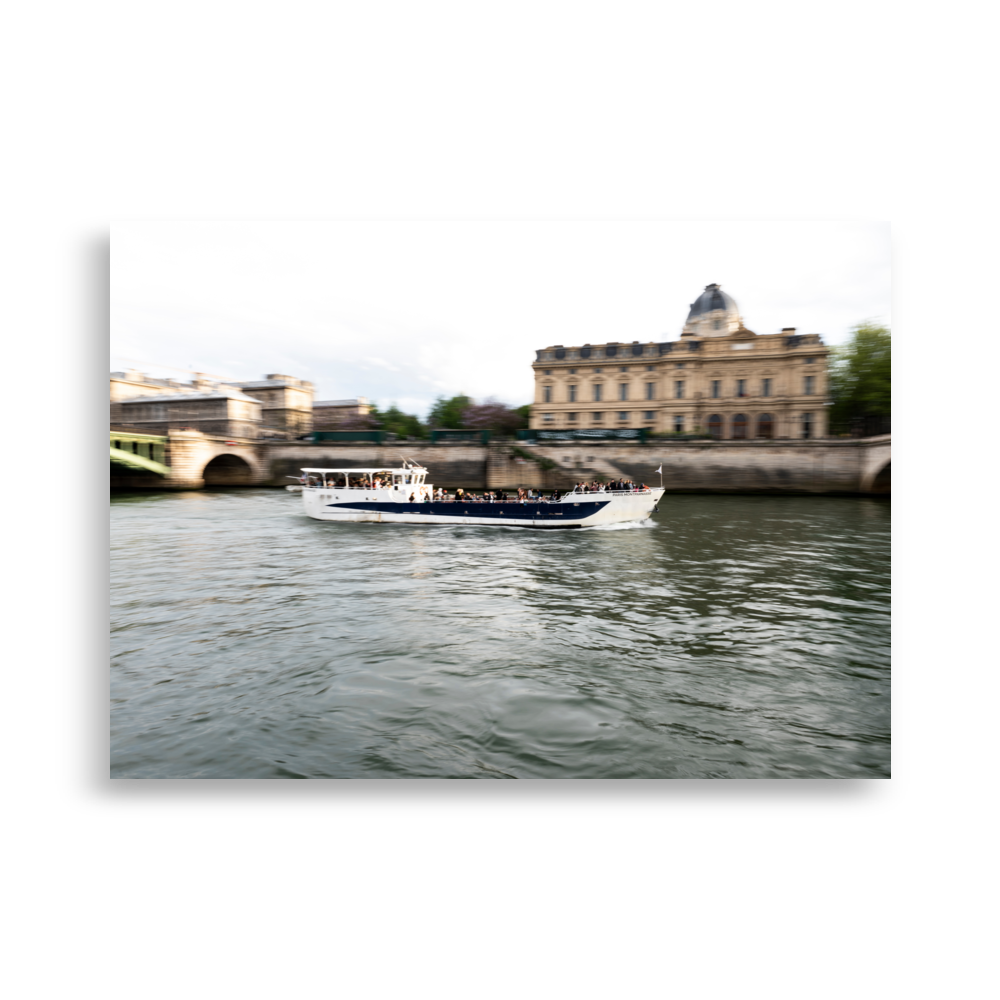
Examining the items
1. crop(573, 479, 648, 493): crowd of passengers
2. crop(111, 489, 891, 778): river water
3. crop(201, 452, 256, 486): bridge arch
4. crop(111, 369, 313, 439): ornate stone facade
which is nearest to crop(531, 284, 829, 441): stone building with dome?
crop(573, 479, 648, 493): crowd of passengers

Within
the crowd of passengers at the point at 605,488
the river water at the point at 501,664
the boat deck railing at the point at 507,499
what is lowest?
A: the river water at the point at 501,664

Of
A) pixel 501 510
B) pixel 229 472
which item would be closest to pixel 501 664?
pixel 501 510

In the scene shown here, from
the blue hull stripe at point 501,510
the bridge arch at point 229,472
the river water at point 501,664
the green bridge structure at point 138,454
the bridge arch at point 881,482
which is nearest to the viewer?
the river water at point 501,664

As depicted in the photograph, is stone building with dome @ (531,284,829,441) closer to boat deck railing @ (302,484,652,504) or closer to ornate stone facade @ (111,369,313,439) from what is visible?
boat deck railing @ (302,484,652,504)

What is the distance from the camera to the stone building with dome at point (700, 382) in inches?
1654

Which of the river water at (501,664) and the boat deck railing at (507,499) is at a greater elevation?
the boat deck railing at (507,499)

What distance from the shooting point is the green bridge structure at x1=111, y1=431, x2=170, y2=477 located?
33.2 metres

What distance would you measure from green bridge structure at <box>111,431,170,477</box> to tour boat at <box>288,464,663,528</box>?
56.0 feet

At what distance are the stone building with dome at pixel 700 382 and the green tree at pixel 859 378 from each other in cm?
101

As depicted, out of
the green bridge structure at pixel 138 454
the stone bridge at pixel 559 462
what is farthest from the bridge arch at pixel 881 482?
the green bridge structure at pixel 138 454

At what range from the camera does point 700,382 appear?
148 feet

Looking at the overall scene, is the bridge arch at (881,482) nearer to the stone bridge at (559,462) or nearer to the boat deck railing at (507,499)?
the stone bridge at (559,462)
